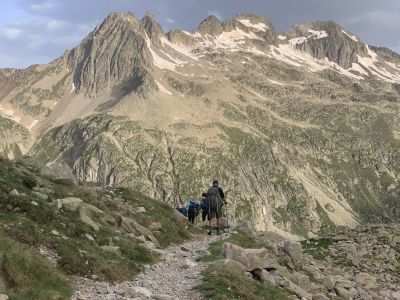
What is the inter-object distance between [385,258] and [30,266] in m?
30.5

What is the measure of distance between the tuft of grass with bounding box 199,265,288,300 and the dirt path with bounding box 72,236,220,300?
0.42 m

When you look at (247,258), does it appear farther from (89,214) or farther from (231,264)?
(89,214)

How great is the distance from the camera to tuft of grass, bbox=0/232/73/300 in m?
12.7

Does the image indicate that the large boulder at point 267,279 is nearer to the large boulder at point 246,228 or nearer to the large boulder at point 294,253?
the large boulder at point 294,253

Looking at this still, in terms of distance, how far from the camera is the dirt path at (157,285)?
15.1 metres

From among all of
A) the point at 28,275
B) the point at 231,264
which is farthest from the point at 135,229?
the point at 28,275

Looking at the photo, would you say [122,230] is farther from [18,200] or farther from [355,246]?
[355,246]

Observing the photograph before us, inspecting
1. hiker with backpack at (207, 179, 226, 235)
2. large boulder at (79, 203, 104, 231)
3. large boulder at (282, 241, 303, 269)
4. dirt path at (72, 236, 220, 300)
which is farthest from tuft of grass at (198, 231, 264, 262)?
large boulder at (79, 203, 104, 231)

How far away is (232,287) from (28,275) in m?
6.97

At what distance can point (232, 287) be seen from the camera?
54.4ft

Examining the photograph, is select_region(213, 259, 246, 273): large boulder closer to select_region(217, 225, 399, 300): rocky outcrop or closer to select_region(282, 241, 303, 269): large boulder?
select_region(217, 225, 399, 300): rocky outcrop

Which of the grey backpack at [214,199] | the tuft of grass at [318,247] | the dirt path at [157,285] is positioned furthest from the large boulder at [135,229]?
the tuft of grass at [318,247]

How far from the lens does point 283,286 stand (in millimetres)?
20625

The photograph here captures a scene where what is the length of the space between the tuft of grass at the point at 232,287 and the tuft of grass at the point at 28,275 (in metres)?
4.80
